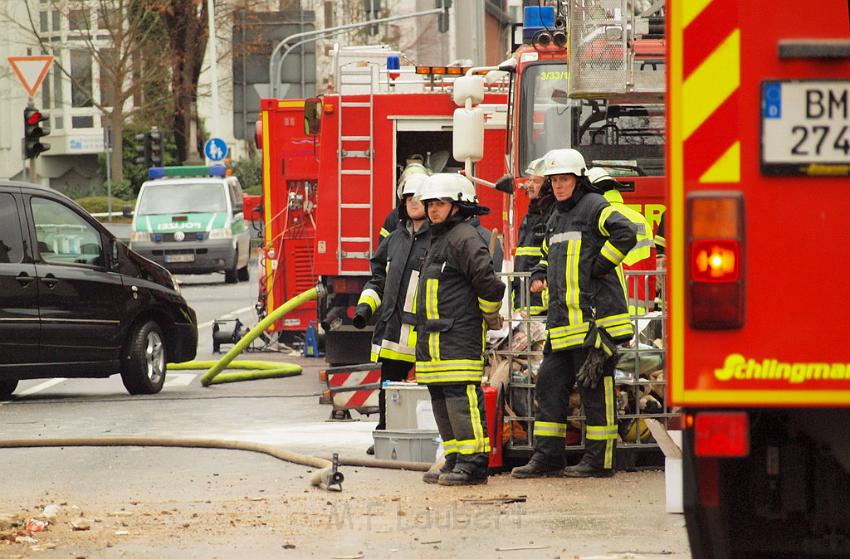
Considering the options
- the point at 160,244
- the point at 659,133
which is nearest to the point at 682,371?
the point at 659,133

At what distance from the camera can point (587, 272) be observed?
907 cm

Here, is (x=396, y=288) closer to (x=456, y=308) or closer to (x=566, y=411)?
(x=456, y=308)

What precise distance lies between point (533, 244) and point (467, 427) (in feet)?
7.18

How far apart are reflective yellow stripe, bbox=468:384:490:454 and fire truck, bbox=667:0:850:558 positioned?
180 inches

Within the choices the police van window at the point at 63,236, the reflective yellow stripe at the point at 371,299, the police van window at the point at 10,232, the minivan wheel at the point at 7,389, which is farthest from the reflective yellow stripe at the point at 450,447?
the minivan wheel at the point at 7,389

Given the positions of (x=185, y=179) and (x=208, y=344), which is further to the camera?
(x=185, y=179)

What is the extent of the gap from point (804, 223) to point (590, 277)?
471 centimetres

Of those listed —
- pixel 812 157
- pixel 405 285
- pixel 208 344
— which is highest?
pixel 812 157

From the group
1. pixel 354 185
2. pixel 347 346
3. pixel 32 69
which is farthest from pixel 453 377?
pixel 32 69

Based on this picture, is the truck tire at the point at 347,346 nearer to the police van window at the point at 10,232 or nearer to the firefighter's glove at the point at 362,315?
the police van window at the point at 10,232

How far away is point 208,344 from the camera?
20625 mm

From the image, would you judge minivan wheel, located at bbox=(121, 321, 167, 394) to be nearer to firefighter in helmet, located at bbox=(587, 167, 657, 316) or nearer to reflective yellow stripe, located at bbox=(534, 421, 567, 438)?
firefighter in helmet, located at bbox=(587, 167, 657, 316)

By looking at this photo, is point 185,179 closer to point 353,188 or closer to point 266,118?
point 266,118

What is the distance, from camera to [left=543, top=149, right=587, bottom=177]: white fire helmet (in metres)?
9.20
